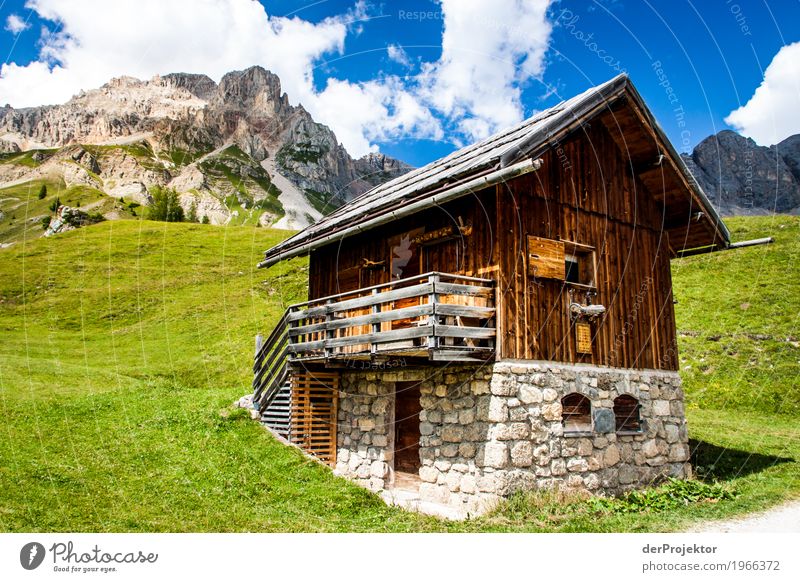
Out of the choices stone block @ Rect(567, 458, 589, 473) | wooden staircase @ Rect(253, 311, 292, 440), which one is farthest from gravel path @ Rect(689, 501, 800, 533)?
wooden staircase @ Rect(253, 311, 292, 440)

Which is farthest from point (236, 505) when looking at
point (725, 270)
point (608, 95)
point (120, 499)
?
point (725, 270)

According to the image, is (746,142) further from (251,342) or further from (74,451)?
(74,451)

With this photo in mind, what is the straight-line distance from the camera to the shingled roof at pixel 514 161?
1138 cm

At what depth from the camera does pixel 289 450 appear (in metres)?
15.1

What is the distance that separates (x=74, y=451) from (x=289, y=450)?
492 centimetres

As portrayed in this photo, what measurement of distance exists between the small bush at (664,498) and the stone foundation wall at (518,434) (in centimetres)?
52

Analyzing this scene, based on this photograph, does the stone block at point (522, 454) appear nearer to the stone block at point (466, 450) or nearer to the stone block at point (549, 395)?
the stone block at point (466, 450)

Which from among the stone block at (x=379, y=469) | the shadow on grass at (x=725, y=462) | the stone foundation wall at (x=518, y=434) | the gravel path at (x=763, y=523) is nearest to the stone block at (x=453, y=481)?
the stone foundation wall at (x=518, y=434)

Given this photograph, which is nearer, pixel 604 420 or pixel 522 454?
pixel 522 454

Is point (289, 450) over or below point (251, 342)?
below

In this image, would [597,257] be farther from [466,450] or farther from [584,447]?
[466,450]

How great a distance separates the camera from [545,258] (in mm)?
12656

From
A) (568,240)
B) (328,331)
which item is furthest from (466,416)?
(568,240)

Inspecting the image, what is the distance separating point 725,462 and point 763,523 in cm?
579
